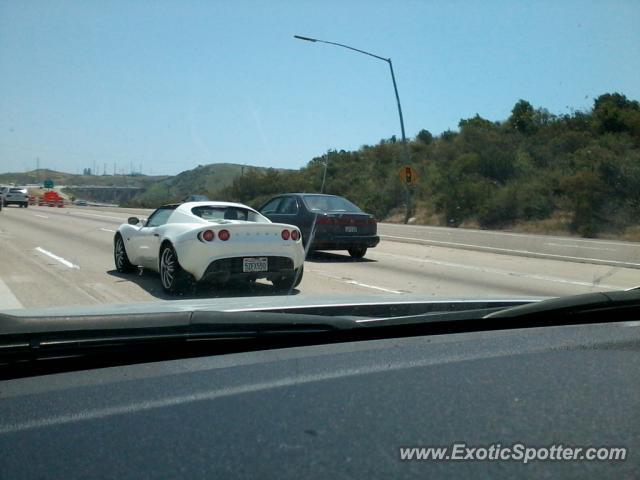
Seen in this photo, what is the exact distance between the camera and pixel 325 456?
1.92 metres

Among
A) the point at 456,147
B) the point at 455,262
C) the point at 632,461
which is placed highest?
the point at 456,147

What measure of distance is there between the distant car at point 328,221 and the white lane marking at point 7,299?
651 centimetres

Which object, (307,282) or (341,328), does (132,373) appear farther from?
(307,282)

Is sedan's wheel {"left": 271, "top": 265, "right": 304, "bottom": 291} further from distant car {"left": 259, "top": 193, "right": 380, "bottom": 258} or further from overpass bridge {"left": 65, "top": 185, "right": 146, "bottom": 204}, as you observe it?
overpass bridge {"left": 65, "top": 185, "right": 146, "bottom": 204}

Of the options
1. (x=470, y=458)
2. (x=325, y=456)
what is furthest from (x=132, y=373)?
(x=470, y=458)

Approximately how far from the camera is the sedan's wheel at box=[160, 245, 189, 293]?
30.7 feet

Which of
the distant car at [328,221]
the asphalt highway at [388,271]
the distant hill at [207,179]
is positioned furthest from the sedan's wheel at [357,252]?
the distant hill at [207,179]

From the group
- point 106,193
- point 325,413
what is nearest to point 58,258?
point 325,413

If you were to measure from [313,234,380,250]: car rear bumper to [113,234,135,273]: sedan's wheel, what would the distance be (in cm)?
455

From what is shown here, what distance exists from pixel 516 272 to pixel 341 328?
11679mm

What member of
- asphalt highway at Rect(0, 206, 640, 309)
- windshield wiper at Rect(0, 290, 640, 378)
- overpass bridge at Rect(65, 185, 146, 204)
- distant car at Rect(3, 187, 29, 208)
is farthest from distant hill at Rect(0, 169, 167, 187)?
windshield wiper at Rect(0, 290, 640, 378)

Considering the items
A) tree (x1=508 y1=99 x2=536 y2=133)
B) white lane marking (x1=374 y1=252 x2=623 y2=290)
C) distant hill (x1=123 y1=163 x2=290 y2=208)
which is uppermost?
tree (x1=508 y1=99 x2=536 y2=133)

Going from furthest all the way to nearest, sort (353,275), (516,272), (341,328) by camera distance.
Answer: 1. (516,272)
2. (353,275)
3. (341,328)

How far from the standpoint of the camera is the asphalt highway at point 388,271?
9.88 metres
